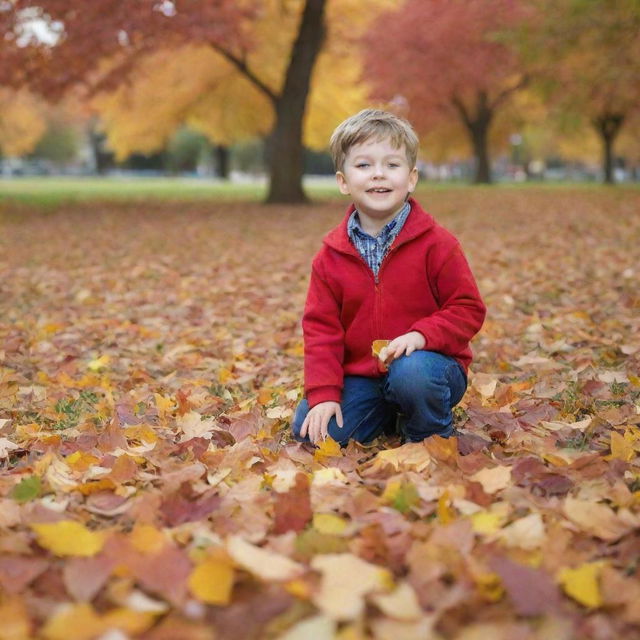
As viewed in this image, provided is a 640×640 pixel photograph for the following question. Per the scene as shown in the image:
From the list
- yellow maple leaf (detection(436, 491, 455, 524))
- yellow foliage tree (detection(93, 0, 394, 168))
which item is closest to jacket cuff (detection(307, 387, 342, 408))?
yellow maple leaf (detection(436, 491, 455, 524))

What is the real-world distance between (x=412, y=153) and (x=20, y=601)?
1.98 meters

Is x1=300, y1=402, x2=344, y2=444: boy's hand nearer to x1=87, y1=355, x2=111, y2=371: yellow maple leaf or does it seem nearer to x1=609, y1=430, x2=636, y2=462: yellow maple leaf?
x1=609, y1=430, x2=636, y2=462: yellow maple leaf

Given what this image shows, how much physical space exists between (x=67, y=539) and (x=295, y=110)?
51.6ft

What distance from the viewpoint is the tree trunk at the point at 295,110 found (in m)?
16.4

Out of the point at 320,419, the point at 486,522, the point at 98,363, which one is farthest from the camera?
the point at 98,363

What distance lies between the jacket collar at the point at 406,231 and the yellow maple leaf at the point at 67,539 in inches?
57.7

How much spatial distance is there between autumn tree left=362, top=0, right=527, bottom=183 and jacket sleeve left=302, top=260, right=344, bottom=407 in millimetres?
23198

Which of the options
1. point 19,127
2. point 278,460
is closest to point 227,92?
point 278,460

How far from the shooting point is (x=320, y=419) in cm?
290

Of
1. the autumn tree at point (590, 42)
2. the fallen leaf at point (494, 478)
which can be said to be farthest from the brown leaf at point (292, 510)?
the autumn tree at point (590, 42)

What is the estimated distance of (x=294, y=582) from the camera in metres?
1.60

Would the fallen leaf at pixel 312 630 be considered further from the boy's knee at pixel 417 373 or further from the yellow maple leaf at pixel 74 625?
the boy's knee at pixel 417 373

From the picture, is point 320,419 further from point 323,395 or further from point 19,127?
point 19,127

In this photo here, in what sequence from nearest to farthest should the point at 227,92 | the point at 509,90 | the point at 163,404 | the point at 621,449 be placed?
the point at 621,449 < the point at 163,404 < the point at 227,92 < the point at 509,90
